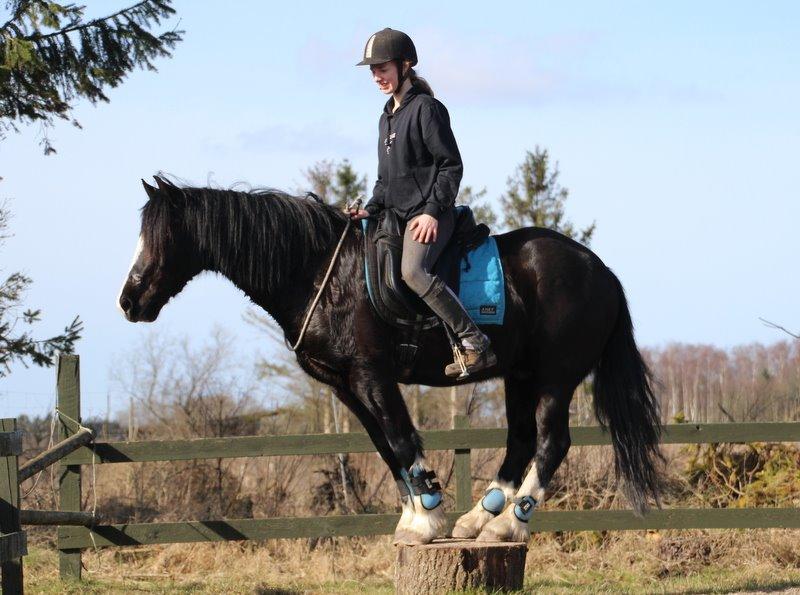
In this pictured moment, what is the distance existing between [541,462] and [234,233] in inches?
87.9

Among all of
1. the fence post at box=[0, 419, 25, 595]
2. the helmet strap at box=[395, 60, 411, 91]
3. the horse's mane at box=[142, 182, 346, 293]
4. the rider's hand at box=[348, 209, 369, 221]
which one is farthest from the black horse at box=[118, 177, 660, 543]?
the fence post at box=[0, 419, 25, 595]

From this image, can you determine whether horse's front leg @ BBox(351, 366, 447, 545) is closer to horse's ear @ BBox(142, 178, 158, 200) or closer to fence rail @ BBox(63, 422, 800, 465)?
horse's ear @ BBox(142, 178, 158, 200)

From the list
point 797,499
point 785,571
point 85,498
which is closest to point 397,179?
point 785,571

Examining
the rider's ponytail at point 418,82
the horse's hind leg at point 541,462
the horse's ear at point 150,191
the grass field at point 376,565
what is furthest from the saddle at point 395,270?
the grass field at point 376,565

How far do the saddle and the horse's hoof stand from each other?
1.21 metres

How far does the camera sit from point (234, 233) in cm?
570

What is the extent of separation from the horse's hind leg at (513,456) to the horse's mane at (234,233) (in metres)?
1.59

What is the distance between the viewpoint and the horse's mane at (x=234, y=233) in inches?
223

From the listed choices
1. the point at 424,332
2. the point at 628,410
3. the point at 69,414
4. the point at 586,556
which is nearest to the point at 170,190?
the point at 424,332

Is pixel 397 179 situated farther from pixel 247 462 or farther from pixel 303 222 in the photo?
pixel 247 462

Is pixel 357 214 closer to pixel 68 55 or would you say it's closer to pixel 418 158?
pixel 418 158

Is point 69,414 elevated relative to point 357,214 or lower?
lower

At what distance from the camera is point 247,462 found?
11.6 meters

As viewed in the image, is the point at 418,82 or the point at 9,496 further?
the point at 9,496
